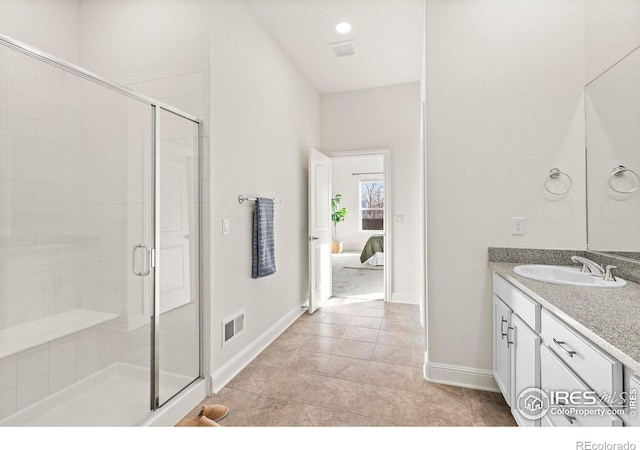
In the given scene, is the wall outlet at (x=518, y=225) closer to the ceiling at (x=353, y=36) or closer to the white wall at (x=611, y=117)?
the white wall at (x=611, y=117)

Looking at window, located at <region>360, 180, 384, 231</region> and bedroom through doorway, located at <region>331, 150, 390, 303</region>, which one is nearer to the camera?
bedroom through doorway, located at <region>331, 150, 390, 303</region>

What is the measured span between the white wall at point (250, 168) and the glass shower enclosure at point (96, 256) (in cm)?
19

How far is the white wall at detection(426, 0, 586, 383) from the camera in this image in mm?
2035

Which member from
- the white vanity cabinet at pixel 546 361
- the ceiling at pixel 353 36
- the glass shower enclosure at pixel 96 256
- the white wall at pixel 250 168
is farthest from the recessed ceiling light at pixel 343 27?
the white vanity cabinet at pixel 546 361

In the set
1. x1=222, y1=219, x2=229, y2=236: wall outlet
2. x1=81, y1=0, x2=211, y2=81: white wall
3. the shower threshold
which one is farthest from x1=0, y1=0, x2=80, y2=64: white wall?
the shower threshold

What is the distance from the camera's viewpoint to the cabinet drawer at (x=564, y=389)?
95 cm

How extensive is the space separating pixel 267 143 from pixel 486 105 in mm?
1816

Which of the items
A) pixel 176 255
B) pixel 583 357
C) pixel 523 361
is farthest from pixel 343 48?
pixel 583 357

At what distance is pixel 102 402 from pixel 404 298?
3.34 m

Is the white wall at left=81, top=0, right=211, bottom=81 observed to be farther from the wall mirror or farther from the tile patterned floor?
the wall mirror

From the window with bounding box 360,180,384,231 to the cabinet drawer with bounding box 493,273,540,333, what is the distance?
22.6 feet
